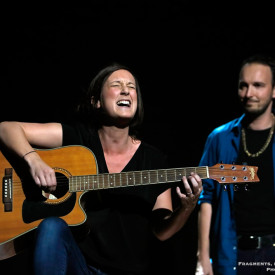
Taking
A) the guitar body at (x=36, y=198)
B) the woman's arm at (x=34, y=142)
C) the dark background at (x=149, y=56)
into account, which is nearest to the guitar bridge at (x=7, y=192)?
the guitar body at (x=36, y=198)

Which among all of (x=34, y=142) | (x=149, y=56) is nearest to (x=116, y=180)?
(x=34, y=142)

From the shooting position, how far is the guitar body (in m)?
1.96

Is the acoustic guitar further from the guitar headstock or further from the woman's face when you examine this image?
the woman's face

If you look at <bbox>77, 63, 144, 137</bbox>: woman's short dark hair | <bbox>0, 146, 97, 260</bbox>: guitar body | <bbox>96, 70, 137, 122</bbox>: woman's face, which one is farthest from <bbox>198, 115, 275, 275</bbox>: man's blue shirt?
<bbox>0, 146, 97, 260</bbox>: guitar body

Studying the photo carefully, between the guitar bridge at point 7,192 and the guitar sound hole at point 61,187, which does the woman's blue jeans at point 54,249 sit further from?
the guitar bridge at point 7,192

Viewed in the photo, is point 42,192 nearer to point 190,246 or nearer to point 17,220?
point 17,220

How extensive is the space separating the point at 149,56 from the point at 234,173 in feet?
5.24

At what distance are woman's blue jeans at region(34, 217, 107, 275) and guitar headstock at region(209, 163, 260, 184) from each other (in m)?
0.77

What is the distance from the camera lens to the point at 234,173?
6.25ft

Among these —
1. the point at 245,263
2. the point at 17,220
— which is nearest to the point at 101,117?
the point at 17,220

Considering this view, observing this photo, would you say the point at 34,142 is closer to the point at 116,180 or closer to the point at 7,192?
the point at 7,192

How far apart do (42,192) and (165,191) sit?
0.68 m

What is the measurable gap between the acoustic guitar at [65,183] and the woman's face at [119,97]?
11.8 inches

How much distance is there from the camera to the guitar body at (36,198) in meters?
1.96
